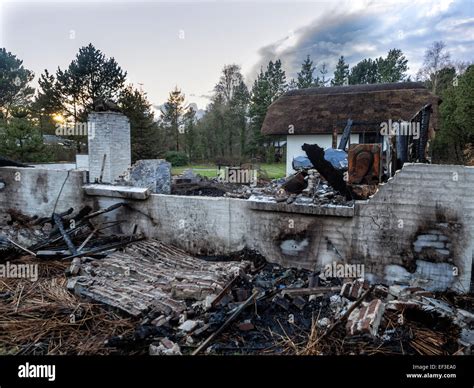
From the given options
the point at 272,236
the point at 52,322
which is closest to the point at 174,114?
the point at 272,236

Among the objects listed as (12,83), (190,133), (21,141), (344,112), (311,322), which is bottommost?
(311,322)

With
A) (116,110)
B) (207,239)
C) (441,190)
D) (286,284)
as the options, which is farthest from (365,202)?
(116,110)

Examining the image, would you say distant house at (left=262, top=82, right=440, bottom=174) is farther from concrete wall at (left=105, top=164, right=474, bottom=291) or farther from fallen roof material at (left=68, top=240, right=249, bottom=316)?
fallen roof material at (left=68, top=240, right=249, bottom=316)

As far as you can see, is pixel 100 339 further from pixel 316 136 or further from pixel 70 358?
pixel 316 136

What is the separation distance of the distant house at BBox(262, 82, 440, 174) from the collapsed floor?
33.9 ft

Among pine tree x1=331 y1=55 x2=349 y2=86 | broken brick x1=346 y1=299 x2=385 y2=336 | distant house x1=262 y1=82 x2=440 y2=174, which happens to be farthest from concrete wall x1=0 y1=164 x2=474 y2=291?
pine tree x1=331 y1=55 x2=349 y2=86

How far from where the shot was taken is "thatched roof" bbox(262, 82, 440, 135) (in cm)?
1390

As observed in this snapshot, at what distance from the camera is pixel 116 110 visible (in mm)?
7570

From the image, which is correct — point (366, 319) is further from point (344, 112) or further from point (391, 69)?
point (391, 69)

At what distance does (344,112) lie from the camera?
48.2 feet

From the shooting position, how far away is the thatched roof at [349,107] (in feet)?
45.6

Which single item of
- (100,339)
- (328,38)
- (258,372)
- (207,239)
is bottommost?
(100,339)

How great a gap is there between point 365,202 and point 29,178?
677 centimetres

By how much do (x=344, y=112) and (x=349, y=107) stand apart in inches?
15.3
